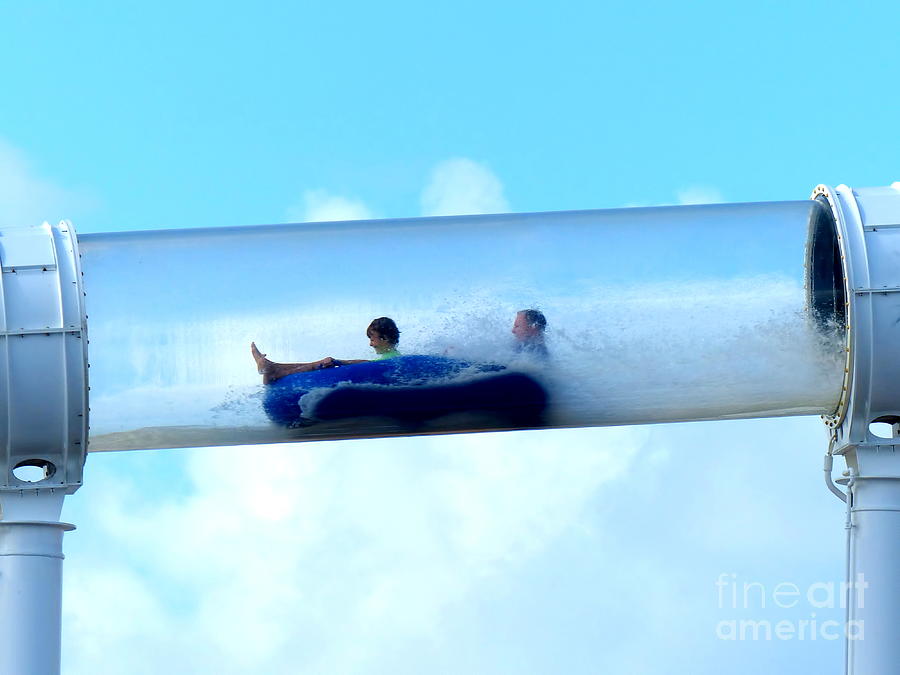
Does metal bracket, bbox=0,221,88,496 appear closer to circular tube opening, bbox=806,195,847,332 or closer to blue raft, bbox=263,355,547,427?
blue raft, bbox=263,355,547,427

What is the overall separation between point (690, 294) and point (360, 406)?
9.10 ft

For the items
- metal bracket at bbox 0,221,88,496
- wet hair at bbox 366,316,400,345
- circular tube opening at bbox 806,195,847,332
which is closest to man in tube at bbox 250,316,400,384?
wet hair at bbox 366,316,400,345

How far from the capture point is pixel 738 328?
9.56m

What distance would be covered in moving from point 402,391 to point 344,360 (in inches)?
20.8

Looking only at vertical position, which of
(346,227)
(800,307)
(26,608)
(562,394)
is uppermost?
(346,227)

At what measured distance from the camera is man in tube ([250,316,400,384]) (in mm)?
9305

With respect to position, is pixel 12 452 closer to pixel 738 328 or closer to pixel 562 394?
pixel 562 394

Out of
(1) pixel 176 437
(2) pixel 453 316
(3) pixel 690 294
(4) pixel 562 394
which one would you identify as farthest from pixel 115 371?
(3) pixel 690 294

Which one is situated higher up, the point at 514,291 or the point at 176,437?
the point at 514,291

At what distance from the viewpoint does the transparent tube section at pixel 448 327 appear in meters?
9.30

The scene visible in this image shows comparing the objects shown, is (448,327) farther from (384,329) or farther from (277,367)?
(277,367)

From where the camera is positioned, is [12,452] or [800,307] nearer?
[12,452]

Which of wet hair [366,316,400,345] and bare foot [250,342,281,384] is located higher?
wet hair [366,316,400,345]

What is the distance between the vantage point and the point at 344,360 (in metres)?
9.36
